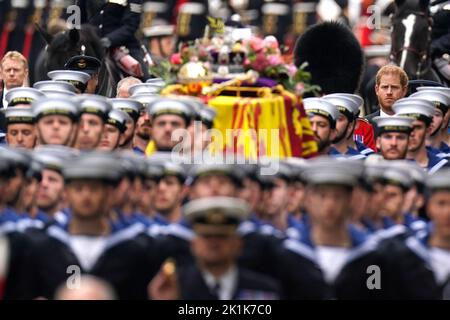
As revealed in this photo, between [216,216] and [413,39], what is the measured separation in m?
11.3

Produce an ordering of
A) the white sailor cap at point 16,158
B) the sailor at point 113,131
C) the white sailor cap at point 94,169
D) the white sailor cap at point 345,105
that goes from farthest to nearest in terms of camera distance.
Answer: the white sailor cap at point 345,105 < the sailor at point 113,131 < the white sailor cap at point 16,158 < the white sailor cap at point 94,169

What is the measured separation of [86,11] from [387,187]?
445 inches

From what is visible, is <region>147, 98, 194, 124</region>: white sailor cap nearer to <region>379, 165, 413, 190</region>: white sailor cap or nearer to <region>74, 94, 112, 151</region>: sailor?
<region>74, 94, 112, 151</region>: sailor

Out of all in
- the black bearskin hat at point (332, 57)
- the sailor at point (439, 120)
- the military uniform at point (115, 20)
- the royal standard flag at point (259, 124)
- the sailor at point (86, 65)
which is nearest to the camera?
the royal standard flag at point (259, 124)

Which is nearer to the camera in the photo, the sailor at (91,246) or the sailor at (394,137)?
the sailor at (91,246)

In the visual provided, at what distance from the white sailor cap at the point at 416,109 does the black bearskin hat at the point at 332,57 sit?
3.53 meters

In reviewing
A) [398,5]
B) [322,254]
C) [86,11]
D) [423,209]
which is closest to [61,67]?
[86,11]

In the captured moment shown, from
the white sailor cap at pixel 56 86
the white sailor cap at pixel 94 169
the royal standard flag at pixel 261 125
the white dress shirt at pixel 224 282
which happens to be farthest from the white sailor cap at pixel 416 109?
the white dress shirt at pixel 224 282

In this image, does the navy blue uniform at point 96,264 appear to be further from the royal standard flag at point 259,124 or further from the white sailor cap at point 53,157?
the royal standard flag at point 259,124

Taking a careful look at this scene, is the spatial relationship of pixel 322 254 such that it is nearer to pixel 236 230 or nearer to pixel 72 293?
pixel 236 230

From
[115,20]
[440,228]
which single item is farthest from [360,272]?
[115,20]

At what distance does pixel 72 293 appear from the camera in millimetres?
14320

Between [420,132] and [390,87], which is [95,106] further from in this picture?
[390,87]

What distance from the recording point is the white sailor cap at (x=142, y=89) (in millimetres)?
22109
